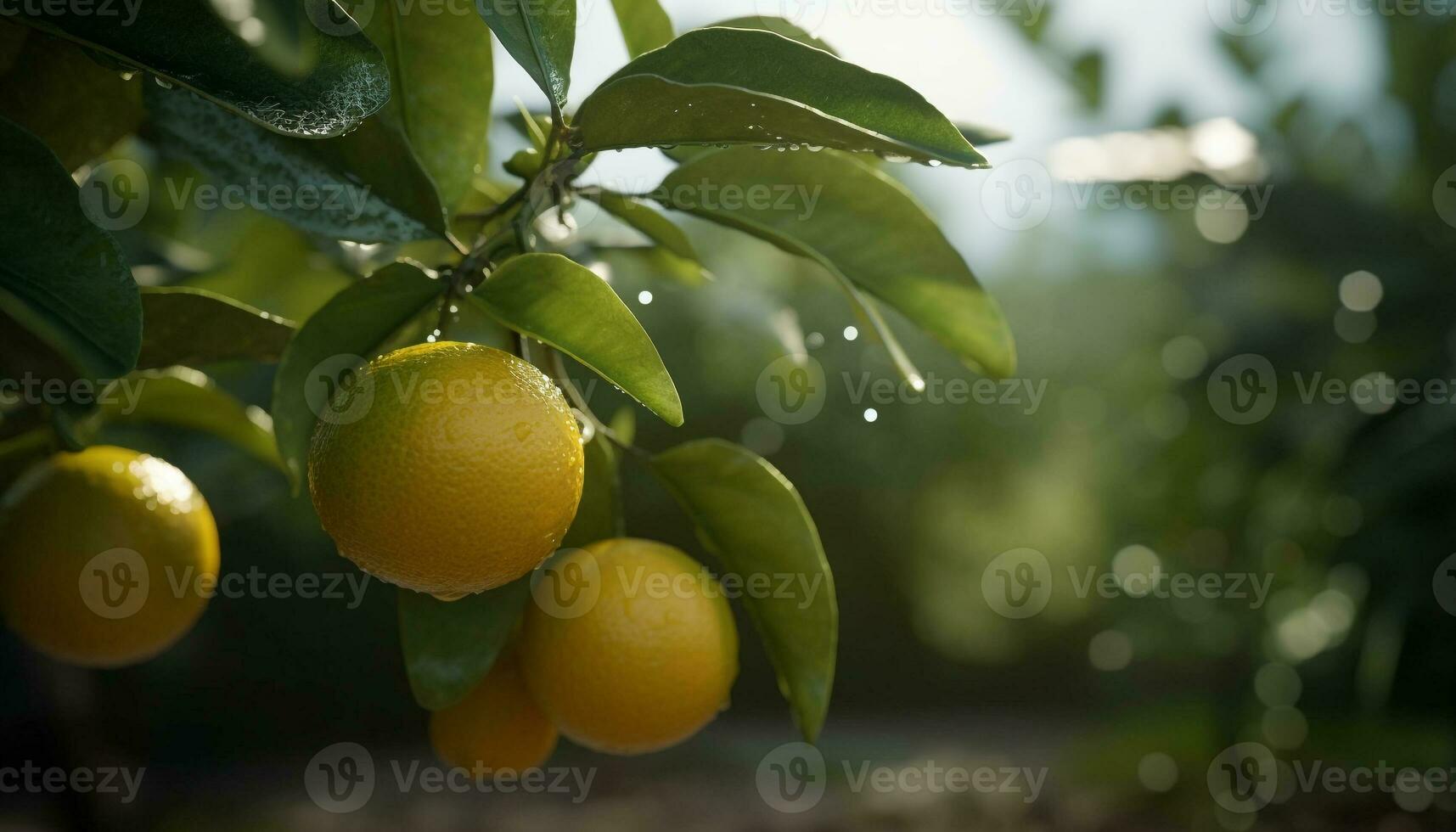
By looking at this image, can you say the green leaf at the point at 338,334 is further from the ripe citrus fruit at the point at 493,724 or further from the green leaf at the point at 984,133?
the green leaf at the point at 984,133

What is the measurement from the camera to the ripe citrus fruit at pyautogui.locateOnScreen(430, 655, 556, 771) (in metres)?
0.64

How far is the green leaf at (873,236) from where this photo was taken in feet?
1.94

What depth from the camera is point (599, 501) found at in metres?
0.64

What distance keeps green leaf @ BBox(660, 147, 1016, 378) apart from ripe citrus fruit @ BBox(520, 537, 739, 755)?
0.21 m

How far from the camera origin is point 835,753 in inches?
Result: 156

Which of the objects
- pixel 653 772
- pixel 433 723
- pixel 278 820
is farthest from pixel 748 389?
pixel 433 723

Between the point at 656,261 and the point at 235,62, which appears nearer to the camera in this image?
the point at 235,62

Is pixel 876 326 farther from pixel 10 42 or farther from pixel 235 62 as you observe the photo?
pixel 10 42

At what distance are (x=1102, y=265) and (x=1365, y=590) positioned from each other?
4.73ft

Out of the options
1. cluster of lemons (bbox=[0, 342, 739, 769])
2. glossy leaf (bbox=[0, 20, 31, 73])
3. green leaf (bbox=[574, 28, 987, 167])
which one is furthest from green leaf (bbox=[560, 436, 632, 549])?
glossy leaf (bbox=[0, 20, 31, 73])

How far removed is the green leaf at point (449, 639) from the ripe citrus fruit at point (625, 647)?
0.11 ft

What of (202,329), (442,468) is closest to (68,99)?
(202,329)

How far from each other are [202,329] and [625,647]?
0.31 m

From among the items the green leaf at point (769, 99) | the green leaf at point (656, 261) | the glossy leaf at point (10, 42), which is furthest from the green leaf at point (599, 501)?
the glossy leaf at point (10, 42)
